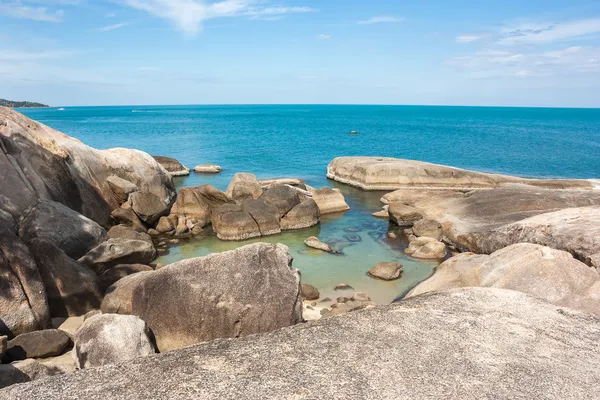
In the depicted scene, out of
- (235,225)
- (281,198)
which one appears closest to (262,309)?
(235,225)

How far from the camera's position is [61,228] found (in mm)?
17078

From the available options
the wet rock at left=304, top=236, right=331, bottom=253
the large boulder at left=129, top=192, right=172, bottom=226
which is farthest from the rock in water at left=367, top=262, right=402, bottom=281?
Answer: the large boulder at left=129, top=192, right=172, bottom=226

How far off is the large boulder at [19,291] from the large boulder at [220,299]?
2861mm

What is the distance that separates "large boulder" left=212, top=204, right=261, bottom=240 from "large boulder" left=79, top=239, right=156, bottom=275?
5.70 m

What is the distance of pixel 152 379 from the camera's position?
7.12 meters

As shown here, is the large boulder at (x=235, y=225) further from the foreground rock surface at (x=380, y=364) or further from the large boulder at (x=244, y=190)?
the foreground rock surface at (x=380, y=364)

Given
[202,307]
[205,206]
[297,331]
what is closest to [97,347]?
[202,307]

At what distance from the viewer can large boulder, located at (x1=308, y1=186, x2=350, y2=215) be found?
29703 mm

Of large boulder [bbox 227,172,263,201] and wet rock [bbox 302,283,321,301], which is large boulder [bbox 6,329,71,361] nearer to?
wet rock [bbox 302,283,321,301]

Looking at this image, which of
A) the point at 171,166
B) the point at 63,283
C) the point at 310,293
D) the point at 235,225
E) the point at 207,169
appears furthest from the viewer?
the point at 207,169

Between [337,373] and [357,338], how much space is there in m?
1.25

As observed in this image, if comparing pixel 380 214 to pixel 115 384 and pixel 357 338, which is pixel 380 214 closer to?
pixel 357 338

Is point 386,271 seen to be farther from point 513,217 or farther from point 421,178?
point 421,178

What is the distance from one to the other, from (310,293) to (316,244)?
599 centimetres
